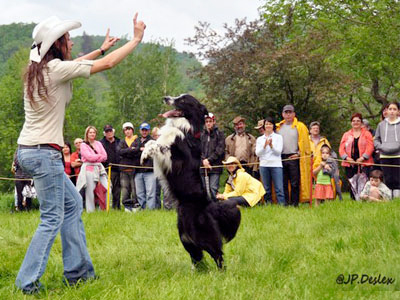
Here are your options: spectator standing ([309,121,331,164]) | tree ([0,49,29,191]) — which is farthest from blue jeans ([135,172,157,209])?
tree ([0,49,29,191])

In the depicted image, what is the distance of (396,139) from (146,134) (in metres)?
5.58

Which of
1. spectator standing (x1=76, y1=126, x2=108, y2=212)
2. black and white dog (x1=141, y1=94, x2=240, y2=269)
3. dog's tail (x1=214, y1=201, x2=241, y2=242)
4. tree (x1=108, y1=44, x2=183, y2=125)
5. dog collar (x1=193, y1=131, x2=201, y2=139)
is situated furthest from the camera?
tree (x1=108, y1=44, x2=183, y2=125)

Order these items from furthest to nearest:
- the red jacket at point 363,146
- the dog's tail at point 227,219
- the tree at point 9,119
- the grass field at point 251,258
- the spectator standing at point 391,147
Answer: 1. the tree at point 9,119
2. the red jacket at point 363,146
3. the spectator standing at point 391,147
4. the dog's tail at point 227,219
5. the grass field at point 251,258

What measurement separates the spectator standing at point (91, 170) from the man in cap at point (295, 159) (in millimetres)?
4138

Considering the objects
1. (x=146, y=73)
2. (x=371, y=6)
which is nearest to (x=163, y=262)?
(x=371, y=6)

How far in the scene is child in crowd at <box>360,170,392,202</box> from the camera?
996 cm

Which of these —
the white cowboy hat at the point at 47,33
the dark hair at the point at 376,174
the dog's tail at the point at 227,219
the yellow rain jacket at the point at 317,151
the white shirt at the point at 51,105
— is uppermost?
the white cowboy hat at the point at 47,33

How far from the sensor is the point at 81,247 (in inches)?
183

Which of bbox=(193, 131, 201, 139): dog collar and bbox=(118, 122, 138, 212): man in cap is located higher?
bbox=(193, 131, 201, 139): dog collar

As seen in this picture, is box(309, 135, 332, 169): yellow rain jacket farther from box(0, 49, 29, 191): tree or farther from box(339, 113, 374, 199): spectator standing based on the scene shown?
box(0, 49, 29, 191): tree

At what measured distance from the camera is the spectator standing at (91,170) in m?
10.9

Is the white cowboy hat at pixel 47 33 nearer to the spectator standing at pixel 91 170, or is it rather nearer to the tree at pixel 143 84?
the spectator standing at pixel 91 170

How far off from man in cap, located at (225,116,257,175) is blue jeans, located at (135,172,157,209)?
1.88 meters

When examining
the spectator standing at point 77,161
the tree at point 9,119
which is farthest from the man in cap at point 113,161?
the tree at point 9,119
